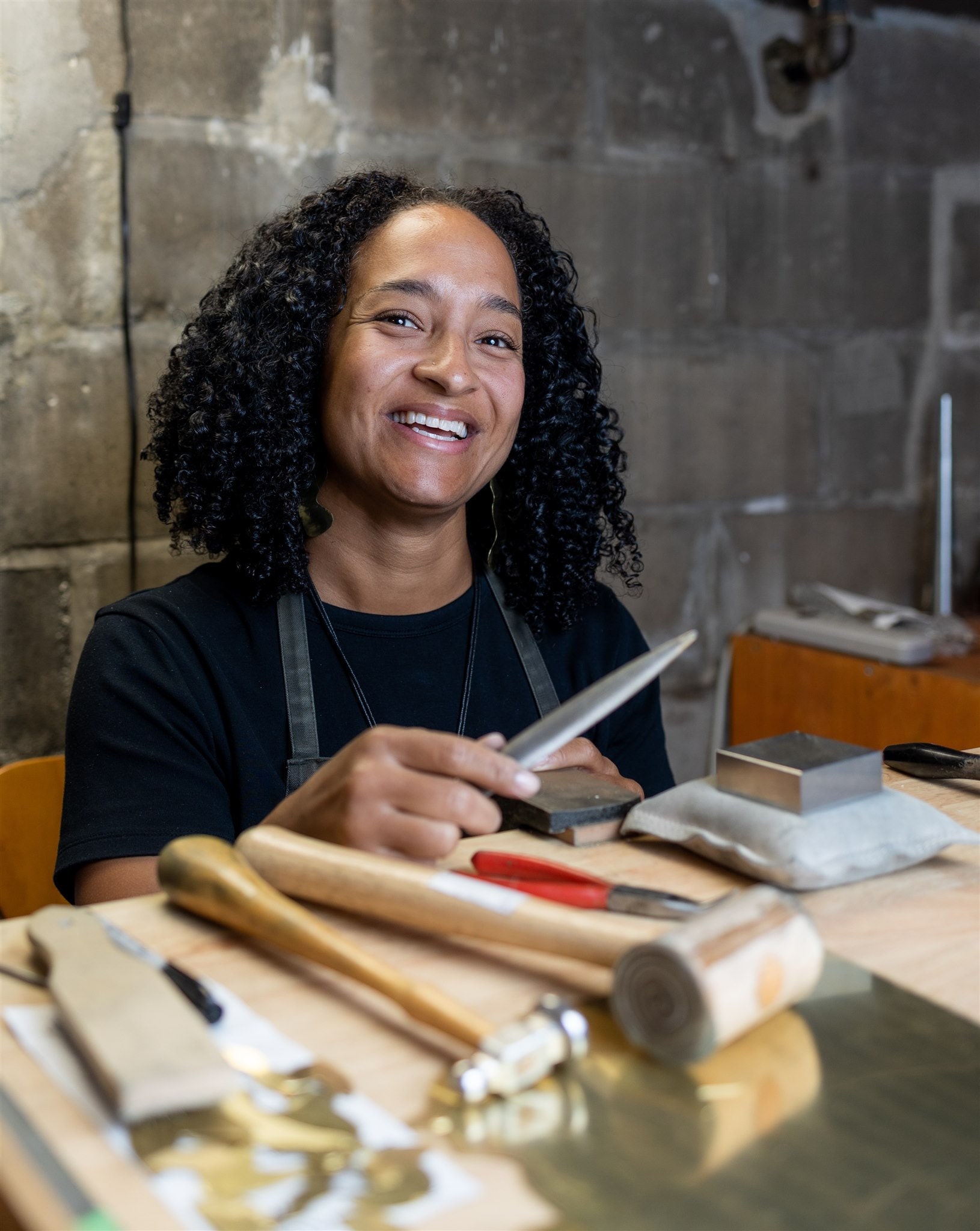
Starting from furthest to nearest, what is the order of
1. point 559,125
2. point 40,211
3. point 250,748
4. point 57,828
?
point 559,125
point 40,211
point 57,828
point 250,748

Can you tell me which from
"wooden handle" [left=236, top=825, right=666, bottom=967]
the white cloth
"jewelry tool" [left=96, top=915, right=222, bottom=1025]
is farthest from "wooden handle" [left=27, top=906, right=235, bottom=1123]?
the white cloth

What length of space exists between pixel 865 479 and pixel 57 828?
1776mm

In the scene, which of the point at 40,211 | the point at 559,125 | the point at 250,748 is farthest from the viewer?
the point at 559,125

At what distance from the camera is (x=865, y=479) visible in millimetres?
2582

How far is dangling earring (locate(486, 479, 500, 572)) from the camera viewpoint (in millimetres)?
1548

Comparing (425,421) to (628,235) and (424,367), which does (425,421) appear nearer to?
(424,367)

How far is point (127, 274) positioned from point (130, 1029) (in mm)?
1514

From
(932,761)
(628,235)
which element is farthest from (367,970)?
(628,235)

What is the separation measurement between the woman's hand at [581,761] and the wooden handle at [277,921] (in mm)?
425

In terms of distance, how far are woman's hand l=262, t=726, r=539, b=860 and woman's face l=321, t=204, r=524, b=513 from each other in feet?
1.95

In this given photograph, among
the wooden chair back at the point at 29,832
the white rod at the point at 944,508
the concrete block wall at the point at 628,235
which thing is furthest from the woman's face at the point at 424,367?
the white rod at the point at 944,508

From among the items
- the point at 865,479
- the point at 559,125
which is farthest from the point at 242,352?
the point at 865,479

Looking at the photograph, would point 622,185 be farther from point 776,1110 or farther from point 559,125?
point 776,1110

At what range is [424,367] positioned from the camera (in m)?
1.37
